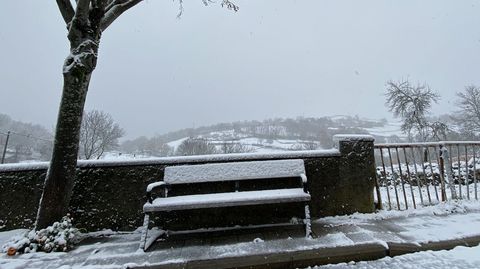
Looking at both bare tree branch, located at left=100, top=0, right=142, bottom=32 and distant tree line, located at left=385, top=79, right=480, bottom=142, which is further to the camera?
distant tree line, located at left=385, top=79, right=480, bottom=142

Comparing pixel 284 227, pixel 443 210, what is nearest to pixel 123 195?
pixel 284 227

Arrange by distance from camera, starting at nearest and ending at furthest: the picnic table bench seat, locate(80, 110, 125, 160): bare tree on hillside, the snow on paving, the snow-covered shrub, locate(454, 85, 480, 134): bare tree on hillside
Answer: the snow on paving
the snow-covered shrub
the picnic table bench seat
locate(454, 85, 480, 134): bare tree on hillside
locate(80, 110, 125, 160): bare tree on hillside

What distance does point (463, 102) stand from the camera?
33.1m

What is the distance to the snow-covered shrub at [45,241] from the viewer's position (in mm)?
3137

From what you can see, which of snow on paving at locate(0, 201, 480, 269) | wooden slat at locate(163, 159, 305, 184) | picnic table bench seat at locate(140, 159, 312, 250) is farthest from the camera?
wooden slat at locate(163, 159, 305, 184)

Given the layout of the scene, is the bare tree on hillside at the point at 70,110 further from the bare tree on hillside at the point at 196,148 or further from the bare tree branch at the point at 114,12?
the bare tree on hillside at the point at 196,148

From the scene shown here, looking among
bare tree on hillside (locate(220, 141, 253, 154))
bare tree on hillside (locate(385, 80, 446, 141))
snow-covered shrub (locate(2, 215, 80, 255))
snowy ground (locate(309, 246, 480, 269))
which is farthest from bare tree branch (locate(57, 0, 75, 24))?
bare tree on hillside (locate(220, 141, 253, 154))

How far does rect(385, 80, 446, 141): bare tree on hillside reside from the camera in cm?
2462

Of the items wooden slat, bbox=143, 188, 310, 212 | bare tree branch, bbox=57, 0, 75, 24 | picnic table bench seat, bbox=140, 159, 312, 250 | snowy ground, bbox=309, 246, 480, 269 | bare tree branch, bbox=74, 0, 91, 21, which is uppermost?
bare tree branch, bbox=57, 0, 75, 24

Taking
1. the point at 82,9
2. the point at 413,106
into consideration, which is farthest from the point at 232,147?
the point at 82,9

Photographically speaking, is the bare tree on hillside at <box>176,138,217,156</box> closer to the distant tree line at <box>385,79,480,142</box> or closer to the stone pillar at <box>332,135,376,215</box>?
the distant tree line at <box>385,79,480,142</box>

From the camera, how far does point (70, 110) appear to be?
3.51 m

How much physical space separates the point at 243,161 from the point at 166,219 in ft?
4.46

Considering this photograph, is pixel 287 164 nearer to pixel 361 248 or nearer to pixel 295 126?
pixel 361 248
